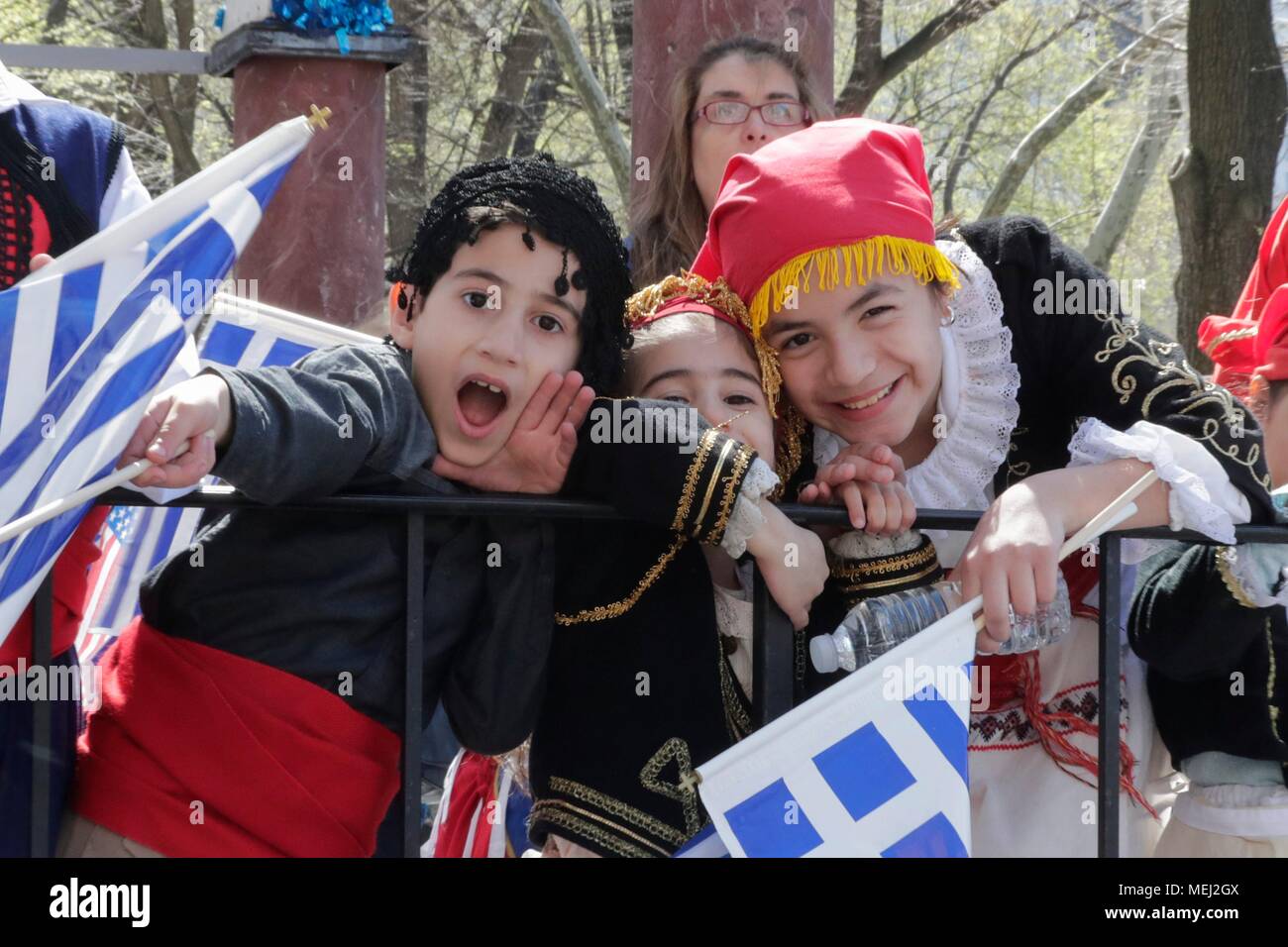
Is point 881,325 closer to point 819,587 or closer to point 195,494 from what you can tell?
point 819,587

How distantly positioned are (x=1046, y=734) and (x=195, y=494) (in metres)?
1.50

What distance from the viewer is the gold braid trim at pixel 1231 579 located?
2600mm

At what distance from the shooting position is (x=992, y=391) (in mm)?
2734

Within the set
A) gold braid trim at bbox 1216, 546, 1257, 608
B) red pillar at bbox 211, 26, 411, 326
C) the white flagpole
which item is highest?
red pillar at bbox 211, 26, 411, 326

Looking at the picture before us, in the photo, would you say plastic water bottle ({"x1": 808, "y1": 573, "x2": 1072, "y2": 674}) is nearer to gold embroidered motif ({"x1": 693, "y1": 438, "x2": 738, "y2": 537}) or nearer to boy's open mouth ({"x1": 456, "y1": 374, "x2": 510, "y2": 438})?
gold embroidered motif ({"x1": 693, "y1": 438, "x2": 738, "y2": 537})

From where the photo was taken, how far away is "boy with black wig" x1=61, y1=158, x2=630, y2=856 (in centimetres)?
223

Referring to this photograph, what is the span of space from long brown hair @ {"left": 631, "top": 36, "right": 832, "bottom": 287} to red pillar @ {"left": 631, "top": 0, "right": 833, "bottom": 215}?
1252mm

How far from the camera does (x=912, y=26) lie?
48.8 feet

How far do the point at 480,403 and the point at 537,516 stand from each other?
0.76 ft

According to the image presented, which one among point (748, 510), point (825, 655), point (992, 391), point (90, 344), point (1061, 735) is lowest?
point (1061, 735)

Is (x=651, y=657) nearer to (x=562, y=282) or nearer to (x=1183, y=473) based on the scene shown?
(x=562, y=282)

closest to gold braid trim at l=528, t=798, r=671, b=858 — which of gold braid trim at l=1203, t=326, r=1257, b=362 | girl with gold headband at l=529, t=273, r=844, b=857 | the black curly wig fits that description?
girl with gold headband at l=529, t=273, r=844, b=857

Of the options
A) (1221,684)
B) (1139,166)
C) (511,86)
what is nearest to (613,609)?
(1221,684)

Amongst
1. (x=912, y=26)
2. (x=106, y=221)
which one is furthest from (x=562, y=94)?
(x=106, y=221)
